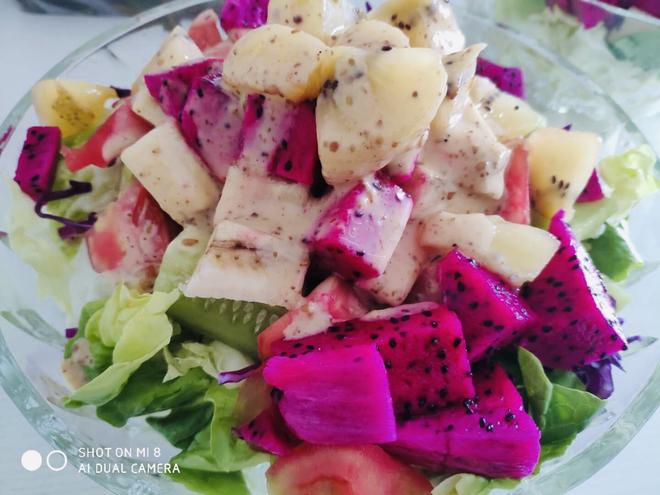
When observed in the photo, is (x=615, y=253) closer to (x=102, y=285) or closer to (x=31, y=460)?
(x=102, y=285)

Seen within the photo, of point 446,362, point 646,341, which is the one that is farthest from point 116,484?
point 646,341

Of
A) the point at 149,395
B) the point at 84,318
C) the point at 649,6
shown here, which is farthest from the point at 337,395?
the point at 649,6

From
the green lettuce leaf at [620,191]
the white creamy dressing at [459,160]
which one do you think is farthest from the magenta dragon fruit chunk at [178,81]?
the green lettuce leaf at [620,191]

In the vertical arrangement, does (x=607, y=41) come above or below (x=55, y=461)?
above

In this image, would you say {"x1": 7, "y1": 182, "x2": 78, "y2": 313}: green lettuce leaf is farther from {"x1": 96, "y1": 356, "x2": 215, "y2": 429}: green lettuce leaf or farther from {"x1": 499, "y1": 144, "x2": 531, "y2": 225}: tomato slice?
{"x1": 499, "y1": 144, "x2": 531, "y2": 225}: tomato slice

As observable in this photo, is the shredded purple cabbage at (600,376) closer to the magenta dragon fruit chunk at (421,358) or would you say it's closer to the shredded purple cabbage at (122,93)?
the magenta dragon fruit chunk at (421,358)

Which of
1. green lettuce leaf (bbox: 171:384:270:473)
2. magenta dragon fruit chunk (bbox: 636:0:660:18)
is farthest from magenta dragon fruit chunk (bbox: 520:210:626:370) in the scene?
magenta dragon fruit chunk (bbox: 636:0:660:18)
